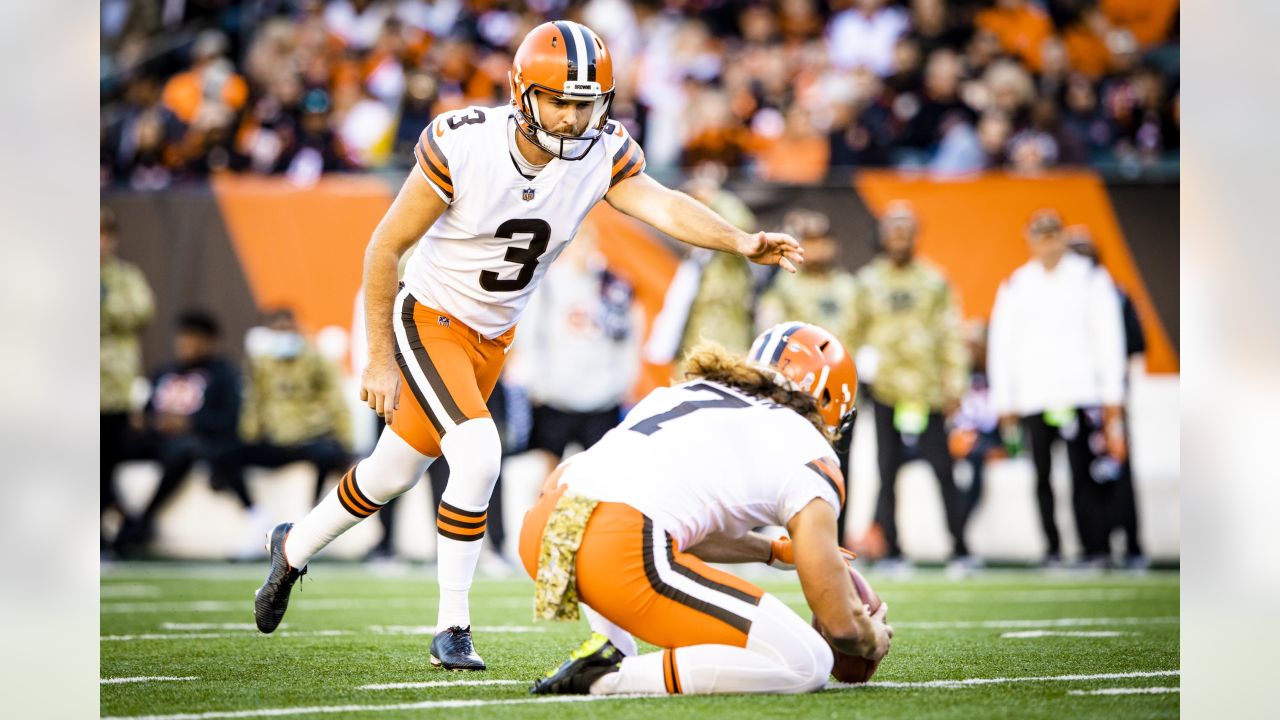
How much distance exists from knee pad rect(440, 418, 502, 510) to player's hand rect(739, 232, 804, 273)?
999 mm

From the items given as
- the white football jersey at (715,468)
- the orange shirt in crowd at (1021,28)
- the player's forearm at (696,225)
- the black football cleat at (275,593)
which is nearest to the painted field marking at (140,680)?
the black football cleat at (275,593)

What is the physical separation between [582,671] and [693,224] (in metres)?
1.66

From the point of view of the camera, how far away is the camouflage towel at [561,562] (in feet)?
12.5

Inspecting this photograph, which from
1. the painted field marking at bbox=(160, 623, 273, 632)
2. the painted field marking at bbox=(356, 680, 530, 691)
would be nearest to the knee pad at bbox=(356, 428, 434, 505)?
the painted field marking at bbox=(356, 680, 530, 691)

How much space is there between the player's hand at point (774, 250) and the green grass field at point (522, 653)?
133cm

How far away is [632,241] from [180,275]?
330 centimetres

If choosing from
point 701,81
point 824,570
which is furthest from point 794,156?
point 824,570

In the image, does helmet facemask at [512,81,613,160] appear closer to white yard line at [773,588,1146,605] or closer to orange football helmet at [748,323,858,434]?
orange football helmet at [748,323,858,434]

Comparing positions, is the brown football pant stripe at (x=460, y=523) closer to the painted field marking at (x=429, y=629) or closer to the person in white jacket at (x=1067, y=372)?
the painted field marking at (x=429, y=629)

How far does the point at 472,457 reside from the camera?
464cm

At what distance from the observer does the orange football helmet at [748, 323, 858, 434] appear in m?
4.06
